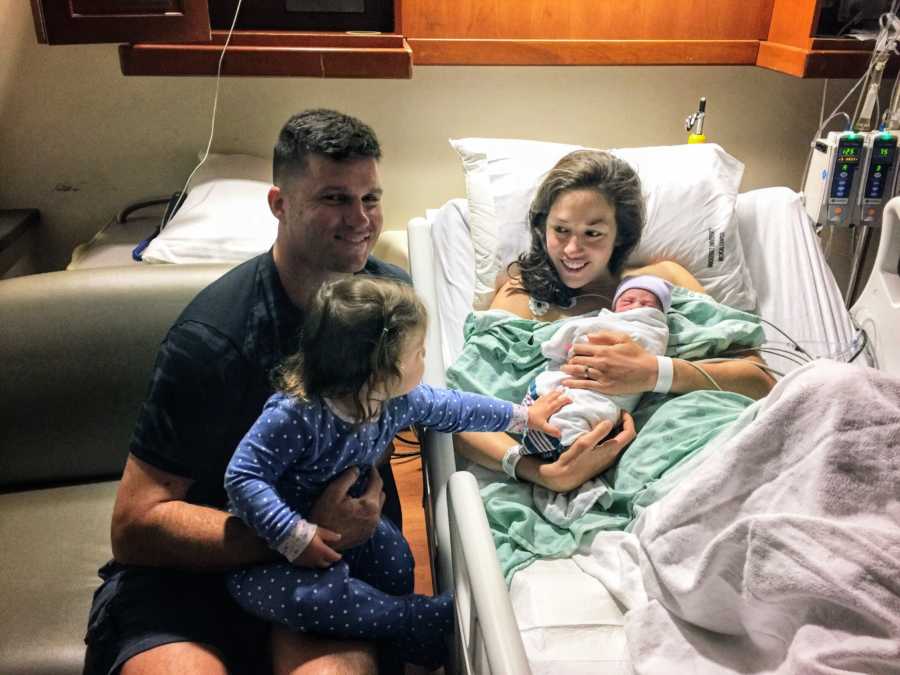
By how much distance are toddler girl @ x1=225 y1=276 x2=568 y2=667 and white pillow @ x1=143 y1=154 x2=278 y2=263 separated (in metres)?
0.91

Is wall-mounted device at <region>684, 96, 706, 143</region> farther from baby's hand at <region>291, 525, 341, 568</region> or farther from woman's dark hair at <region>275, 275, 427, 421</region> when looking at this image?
baby's hand at <region>291, 525, 341, 568</region>

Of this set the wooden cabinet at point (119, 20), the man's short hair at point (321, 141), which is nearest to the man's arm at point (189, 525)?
the man's short hair at point (321, 141)

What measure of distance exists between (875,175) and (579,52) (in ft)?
3.24

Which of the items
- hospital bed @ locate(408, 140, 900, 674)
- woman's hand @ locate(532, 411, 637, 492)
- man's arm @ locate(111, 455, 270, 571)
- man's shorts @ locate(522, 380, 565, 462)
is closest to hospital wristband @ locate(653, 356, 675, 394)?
woman's hand @ locate(532, 411, 637, 492)

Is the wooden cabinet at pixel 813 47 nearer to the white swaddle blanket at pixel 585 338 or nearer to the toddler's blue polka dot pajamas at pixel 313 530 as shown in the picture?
the white swaddle blanket at pixel 585 338

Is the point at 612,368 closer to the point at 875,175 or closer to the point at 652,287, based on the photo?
the point at 652,287

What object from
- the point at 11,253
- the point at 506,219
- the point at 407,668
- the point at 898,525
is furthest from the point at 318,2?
the point at 898,525

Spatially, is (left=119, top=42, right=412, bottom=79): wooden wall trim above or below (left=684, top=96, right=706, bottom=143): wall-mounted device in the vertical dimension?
above

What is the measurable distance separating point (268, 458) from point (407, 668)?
0.84 metres

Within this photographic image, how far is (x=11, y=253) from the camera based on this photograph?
91.3 inches

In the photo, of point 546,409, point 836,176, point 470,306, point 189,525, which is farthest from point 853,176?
point 189,525

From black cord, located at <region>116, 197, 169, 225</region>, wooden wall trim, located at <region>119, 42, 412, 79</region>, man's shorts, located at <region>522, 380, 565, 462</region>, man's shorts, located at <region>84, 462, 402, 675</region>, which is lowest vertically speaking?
man's shorts, located at <region>84, 462, 402, 675</region>

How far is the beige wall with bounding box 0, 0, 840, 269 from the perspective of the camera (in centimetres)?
237

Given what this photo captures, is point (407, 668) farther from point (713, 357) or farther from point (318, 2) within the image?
point (318, 2)
